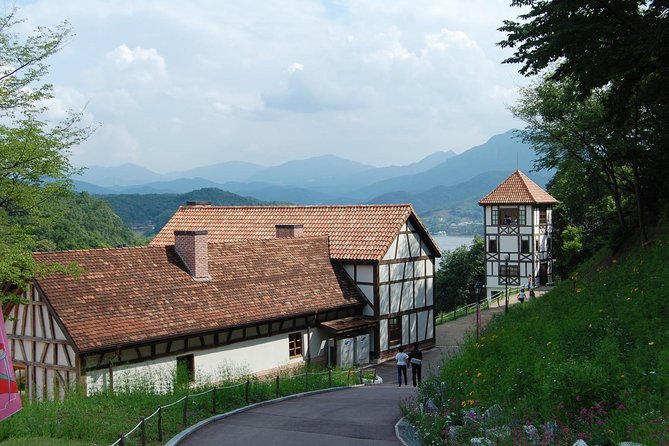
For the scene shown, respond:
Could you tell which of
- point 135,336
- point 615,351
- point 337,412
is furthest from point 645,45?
point 135,336

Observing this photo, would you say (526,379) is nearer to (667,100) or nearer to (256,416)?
(256,416)

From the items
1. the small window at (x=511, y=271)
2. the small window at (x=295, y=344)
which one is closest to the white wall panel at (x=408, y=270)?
the small window at (x=295, y=344)

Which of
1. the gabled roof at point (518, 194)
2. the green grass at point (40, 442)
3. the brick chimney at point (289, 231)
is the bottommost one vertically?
the green grass at point (40, 442)

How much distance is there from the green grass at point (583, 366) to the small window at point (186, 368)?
9.74m

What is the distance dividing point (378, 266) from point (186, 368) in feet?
35.8

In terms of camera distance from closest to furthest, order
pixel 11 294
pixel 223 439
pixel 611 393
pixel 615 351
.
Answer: pixel 611 393, pixel 615 351, pixel 223 439, pixel 11 294

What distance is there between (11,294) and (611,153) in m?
17.8

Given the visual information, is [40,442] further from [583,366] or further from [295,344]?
[295,344]

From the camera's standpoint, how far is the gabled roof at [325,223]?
108ft

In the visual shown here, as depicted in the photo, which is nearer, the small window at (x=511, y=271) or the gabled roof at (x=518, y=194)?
the gabled roof at (x=518, y=194)

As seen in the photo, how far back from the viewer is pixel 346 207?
36.3m

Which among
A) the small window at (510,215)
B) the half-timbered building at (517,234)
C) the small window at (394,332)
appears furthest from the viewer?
the small window at (510,215)

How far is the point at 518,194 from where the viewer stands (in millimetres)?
55094

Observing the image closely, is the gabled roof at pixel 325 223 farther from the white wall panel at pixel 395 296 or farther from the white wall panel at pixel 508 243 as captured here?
the white wall panel at pixel 508 243
